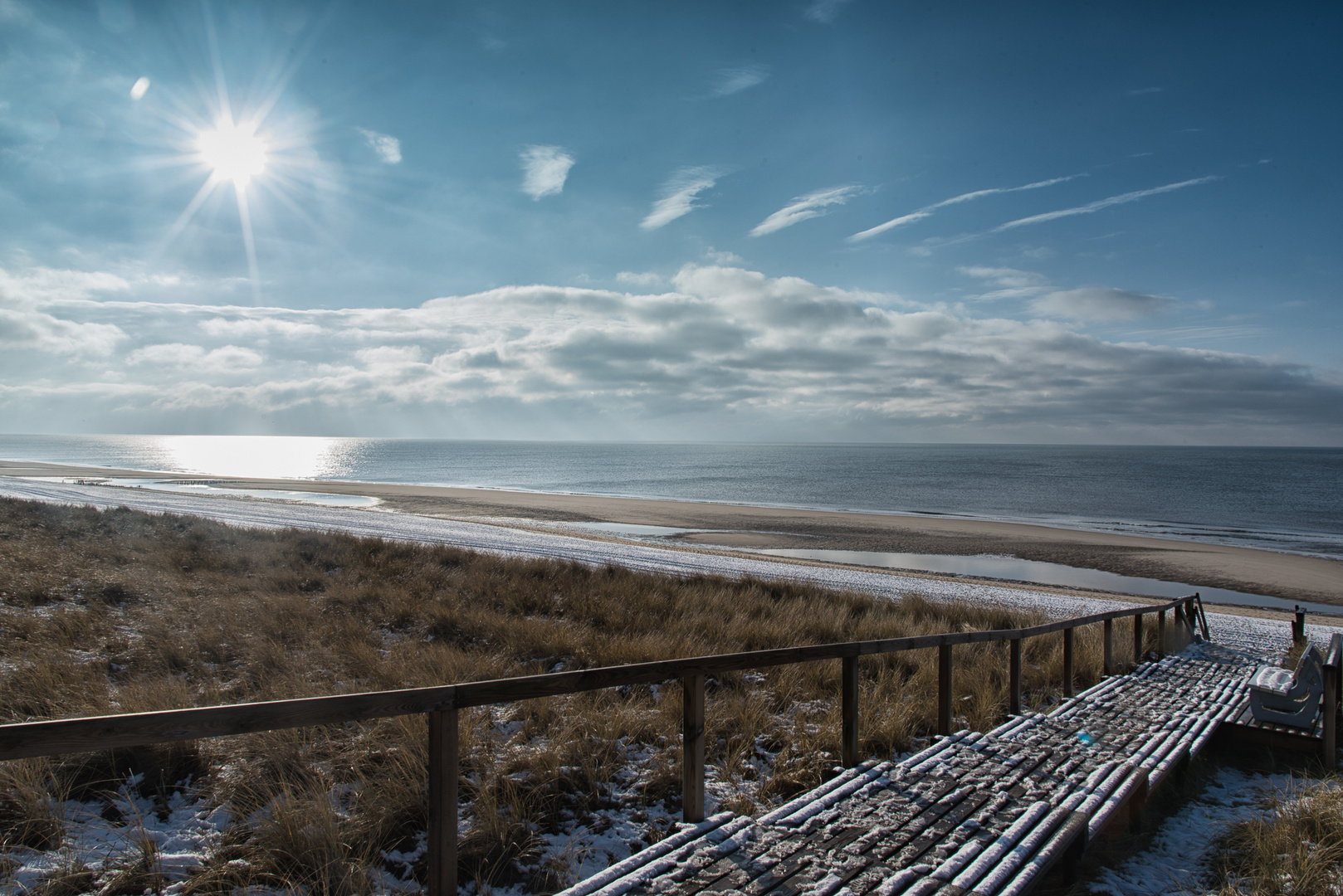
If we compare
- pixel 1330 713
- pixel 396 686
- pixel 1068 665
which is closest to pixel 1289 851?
pixel 1330 713

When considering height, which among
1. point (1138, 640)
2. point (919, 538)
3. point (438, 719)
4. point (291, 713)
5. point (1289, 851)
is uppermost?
point (291, 713)

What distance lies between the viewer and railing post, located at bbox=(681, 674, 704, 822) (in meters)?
4.04

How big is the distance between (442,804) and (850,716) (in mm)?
3156

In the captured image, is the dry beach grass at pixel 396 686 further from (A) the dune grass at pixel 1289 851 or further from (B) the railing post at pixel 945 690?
(A) the dune grass at pixel 1289 851

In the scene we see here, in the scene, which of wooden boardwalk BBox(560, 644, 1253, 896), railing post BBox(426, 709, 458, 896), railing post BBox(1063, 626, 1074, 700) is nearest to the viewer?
railing post BBox(426, 709, 458, 896)

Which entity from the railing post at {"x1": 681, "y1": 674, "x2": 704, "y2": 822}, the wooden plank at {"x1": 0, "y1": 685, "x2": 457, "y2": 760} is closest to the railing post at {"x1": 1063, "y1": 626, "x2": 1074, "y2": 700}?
the railing post at {"x1": 681, "y1": 674, "x2": 704, "y2": 822}

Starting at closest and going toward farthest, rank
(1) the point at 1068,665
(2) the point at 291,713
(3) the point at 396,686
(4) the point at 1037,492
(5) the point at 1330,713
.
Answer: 1. (2) the point at 291,713
2. (5) the point at 1330,713
3. (3) the point at 396,686
4. (1) the point at 1068,665
5. (4) the point at 1037,492

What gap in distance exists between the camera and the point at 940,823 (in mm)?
4016

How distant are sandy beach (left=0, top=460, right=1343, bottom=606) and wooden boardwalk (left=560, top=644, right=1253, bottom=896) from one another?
23543 millimetres

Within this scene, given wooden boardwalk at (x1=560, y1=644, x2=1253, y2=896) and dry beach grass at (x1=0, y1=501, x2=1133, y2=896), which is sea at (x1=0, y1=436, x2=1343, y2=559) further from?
wooden boardwalk at (x1=560, y1=644, x2=1253, y2=896)

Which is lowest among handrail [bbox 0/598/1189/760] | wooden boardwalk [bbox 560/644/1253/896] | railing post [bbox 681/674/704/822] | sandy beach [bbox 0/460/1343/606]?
sandy beach [bbox 0/460/1343/606]

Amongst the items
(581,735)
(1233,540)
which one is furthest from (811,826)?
(1233,540)

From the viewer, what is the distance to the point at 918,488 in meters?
73.8

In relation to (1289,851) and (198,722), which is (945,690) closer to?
(1289,851)
